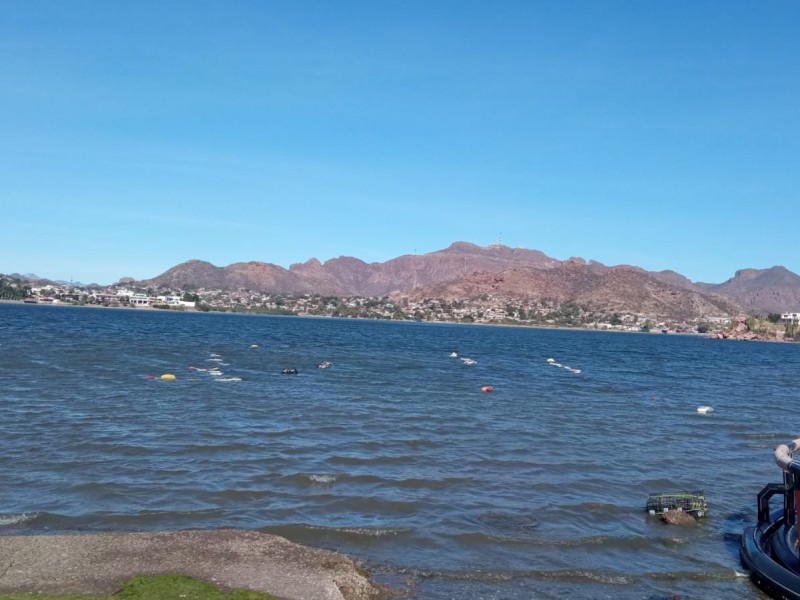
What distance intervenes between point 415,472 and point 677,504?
7.49 m

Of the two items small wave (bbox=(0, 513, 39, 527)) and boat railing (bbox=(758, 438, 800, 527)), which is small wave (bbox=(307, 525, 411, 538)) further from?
boat railing (bbox=(758, 438, 800, 527))

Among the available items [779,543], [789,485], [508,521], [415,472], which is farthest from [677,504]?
[415,472]

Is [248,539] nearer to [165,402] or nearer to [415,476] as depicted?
[415,476]

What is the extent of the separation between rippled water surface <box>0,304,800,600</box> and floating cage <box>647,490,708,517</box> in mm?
518

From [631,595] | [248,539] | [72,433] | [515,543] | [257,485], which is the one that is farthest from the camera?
[72,433]

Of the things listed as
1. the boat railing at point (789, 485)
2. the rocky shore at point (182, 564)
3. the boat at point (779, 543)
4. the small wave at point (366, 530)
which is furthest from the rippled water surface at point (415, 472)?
the boat railing at point (789, 485)

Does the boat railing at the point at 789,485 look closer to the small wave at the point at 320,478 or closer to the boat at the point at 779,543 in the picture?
the boat at the point at 779,543

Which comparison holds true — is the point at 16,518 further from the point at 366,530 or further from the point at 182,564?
the point at 366,530

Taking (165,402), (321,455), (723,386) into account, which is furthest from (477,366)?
(321,455)

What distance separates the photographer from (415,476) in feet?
68.2

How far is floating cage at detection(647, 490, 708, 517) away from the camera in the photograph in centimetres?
1786

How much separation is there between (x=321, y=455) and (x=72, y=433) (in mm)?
9410

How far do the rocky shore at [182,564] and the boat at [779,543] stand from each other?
718 centimetres

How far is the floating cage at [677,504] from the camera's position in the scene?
1786cm
